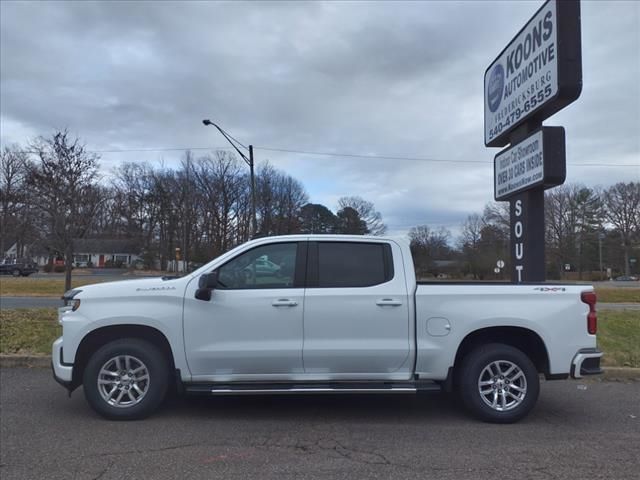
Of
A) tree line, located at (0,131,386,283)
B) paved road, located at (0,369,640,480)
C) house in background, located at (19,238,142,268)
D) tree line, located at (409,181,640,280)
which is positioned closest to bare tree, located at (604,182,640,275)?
tree line, located at (409,181,640,280)

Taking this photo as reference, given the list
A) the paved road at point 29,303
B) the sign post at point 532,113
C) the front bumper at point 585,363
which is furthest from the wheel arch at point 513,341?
the paved road at point 29,303

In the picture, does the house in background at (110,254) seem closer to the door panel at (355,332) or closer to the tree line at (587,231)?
the tree line at (587,231)

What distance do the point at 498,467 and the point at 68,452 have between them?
3608 mm

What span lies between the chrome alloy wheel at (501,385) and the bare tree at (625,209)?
77.3m

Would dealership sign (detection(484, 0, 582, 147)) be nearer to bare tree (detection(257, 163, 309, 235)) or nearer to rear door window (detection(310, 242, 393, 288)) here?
rear door window (detection(310, 242, 393, 288))

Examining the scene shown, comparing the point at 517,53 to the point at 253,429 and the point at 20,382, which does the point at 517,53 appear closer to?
the point at 253,429

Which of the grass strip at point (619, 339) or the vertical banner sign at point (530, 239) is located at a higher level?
the vertical banner sign at point (530, 239)

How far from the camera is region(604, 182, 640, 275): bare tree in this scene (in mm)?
73562

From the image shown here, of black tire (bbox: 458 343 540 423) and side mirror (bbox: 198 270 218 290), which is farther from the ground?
side mirror (bbox: 198 270 218 290)

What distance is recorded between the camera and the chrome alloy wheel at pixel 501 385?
5.65m

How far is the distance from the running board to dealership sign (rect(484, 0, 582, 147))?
467 cm

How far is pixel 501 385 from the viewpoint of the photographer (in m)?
5.68

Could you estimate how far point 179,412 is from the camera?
5.98 meters

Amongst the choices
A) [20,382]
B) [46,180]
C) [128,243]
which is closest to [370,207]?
[128,243]
